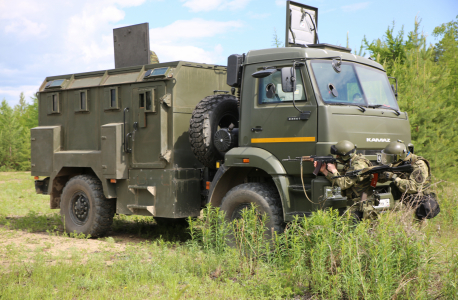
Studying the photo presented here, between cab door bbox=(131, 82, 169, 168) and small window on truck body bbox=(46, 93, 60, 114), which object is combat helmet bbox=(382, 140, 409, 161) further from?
small window on truck body bbox=(46, 93, 60, 114)

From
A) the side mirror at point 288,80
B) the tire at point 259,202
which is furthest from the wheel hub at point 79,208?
the side mirror at point 288,80

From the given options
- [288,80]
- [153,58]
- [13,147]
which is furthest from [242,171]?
[13,147]

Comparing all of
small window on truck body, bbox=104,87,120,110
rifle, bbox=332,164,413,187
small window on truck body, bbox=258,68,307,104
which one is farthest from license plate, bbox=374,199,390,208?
small window on truck body, bbox=104,87,120,110

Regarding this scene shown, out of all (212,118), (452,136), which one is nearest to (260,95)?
(212,118)

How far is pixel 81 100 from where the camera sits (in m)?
9.58

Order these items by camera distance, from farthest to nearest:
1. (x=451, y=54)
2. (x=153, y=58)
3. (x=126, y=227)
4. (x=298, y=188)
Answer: (x=451, y=54) < (x=126, y=227) < (x=153, y=58) < (x=298, y=188)

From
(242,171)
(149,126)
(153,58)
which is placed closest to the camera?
(242,171)

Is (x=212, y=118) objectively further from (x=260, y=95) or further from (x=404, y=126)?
(x=404, y=126)

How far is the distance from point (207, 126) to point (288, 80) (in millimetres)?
1700

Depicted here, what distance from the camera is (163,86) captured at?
318 inches

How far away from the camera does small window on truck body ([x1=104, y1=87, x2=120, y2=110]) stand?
8836 millimetres

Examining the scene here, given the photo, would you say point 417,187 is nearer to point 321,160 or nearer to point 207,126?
point 321,160

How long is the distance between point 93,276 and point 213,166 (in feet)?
8.96

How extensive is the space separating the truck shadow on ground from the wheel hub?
1.17ft
